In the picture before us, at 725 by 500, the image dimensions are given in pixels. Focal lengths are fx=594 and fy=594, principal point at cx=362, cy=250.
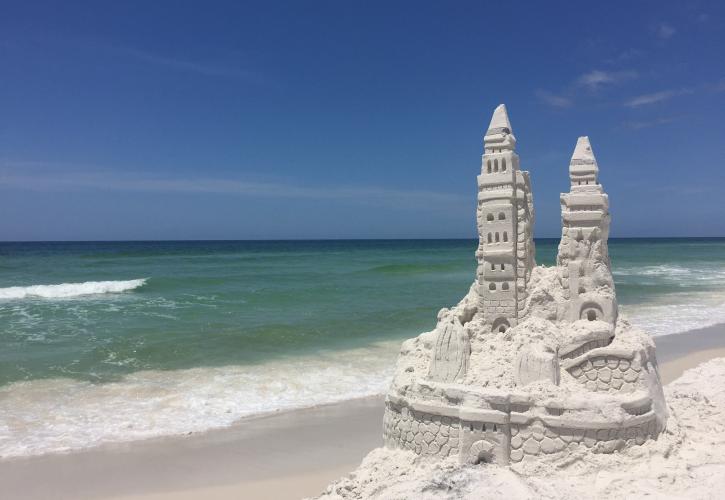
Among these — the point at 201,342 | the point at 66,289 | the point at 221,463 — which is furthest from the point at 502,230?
the point at 66,289

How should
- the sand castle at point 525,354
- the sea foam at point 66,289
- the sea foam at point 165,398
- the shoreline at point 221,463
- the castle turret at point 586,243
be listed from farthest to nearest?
the sea foam at point 66,289 < the sea foam at point 165,398 < the shoreline at point 221,463 < the castle turret at point 586,243 < the sand castle at point 525,354

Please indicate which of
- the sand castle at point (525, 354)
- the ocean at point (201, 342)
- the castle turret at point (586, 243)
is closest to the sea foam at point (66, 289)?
the ocean at point (201, 342)

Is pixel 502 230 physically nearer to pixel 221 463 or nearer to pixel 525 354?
pixel 525 354

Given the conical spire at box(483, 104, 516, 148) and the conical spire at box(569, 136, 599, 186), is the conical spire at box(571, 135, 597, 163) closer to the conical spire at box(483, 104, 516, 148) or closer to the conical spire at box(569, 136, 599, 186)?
the conical spire at box(569, 136, 599, 186)

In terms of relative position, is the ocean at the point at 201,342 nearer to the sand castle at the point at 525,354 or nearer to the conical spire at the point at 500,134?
the sand castle at the point at 525,354

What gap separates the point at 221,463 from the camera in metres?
9.16

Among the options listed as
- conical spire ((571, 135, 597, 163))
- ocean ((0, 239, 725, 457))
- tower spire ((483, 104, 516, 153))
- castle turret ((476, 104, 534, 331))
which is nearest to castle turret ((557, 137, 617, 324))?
conical spire ((571, 135, 597, 163))

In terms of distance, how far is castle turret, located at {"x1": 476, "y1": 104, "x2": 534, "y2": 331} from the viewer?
7.18 m

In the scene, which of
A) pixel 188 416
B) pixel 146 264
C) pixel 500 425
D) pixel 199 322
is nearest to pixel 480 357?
pixel 500 425

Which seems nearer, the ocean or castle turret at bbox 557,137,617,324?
castle turret at bbox 557,137,617,324

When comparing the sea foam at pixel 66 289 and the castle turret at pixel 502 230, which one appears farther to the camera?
the sea foam at pixel 66 289

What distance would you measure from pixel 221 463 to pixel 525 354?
17.4ft

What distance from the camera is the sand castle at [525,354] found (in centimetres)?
609

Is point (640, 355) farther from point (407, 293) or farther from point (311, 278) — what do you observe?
point (311, 278)
